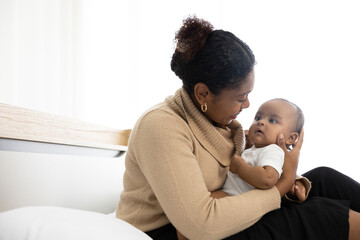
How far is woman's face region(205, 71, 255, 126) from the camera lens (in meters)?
1.13

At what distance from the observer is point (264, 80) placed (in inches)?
96.4

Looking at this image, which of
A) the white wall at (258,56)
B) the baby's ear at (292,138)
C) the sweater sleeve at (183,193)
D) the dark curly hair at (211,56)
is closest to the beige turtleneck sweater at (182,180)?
the sweater sleeve at (183,193)

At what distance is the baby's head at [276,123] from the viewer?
1.30 meters

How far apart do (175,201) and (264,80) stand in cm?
171

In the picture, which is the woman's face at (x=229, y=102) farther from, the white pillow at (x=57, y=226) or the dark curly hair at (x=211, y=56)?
the white pillow at (x=57, y=226)

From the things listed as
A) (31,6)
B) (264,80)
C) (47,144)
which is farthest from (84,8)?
(264,80)

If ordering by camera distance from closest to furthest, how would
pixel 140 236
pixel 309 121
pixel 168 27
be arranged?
1. pixel 140 236
2. pixel 309 121
3. pixel 168 27

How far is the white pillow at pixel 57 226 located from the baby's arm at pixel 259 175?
14.7 inches

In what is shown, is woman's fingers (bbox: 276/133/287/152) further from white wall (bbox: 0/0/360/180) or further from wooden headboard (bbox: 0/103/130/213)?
white wall (bbox: 0/0/360/180)

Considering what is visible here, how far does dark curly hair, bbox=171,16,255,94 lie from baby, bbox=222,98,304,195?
0.85 ft

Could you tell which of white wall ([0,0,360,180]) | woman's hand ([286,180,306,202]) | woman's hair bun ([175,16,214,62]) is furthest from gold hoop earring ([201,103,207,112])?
white wall ([0,0,360,180])

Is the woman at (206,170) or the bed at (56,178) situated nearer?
the bed at (56,178)

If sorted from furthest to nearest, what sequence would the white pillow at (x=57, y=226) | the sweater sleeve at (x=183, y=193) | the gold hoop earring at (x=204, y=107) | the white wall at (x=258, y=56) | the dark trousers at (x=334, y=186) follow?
the white wall at (x=258, y=56) → the dark trousers at (x=334, y=186) → the gold hoop earring at (x=204, y=107) → the sweater sleeve at (x=183, y=193) → the white pillow at (x=57, y=226)

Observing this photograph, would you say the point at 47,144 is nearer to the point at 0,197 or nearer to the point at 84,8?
the point at 0,197
